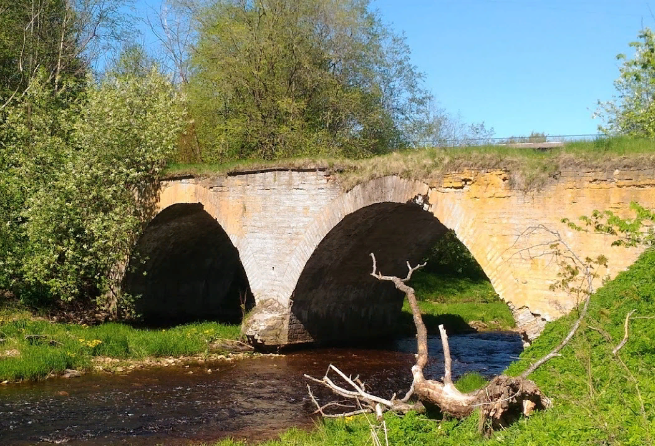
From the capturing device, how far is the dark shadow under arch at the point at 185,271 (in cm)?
1619

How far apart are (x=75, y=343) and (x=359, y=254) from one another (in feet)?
18.5

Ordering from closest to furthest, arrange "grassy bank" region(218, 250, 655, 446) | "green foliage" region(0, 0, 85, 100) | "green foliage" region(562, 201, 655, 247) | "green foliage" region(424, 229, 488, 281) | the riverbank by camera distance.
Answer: "grassy bank" region(218, 250, 655, 446), "green foliage" region(562, 201, 655, 247), the riverbank, "green foliage" region(0, 0, 85, 100), "green foliage" region(424, 229, 488, 281)

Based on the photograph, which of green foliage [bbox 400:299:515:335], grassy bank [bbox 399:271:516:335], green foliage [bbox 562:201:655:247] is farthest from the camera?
grassy bank [bbox 399:271:516:335]

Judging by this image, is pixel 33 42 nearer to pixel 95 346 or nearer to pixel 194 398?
pixel 95 346

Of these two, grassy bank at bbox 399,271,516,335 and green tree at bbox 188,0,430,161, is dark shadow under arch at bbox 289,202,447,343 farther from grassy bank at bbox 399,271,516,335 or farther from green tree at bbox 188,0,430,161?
green tree at bbox 188,0,430,161

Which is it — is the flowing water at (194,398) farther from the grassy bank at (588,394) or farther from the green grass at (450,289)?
the green grass at (450,289)

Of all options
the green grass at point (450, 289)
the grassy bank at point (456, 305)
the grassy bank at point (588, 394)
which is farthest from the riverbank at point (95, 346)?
the green grass at point (450, 289)

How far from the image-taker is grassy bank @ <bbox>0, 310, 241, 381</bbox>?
11.1 metres

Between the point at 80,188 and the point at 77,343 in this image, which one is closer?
the point at 77,343

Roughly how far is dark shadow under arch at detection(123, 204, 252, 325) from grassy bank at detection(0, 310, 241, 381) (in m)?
2.16

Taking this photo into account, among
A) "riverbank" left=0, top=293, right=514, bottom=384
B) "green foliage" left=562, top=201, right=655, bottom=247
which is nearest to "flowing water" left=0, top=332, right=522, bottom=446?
Answer: "riverbank" left=0, top=293, right=514, bottom=384

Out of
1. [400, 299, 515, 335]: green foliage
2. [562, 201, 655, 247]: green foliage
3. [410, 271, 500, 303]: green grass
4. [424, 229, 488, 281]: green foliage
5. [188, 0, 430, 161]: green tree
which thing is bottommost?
[400, 299, 515, 335]: green foliage

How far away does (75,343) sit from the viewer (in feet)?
40.6

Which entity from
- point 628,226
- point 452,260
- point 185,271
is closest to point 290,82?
point 185,271
